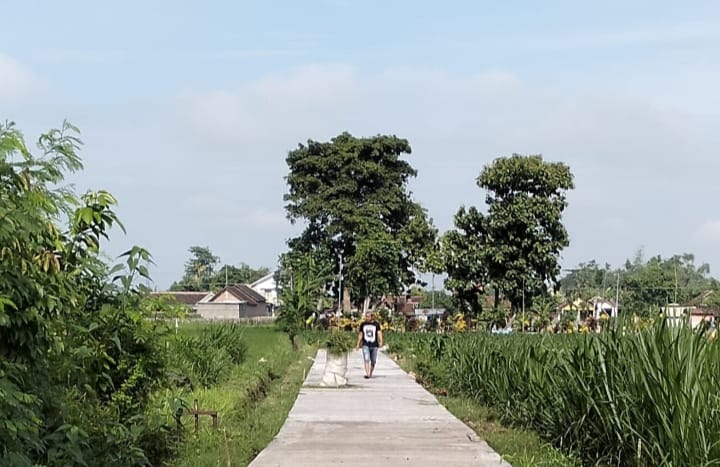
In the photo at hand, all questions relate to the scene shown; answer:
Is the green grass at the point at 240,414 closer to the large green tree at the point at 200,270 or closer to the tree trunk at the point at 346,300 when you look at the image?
the tree trunk at the point at 346,300

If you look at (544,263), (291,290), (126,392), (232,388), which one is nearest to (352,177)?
(291,290)

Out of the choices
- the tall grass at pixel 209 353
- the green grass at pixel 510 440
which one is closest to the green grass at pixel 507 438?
the green grass at pixel 510 440

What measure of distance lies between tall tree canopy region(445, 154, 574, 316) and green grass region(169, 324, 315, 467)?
2375cm

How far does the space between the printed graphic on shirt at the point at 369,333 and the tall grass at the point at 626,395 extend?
977cm

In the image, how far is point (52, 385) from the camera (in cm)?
585

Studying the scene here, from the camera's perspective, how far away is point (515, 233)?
152 feet

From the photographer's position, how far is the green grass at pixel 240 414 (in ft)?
32.8

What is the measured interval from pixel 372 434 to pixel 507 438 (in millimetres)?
1702

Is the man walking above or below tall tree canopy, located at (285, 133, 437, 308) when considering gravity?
below

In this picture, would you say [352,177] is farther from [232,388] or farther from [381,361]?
[232,388]

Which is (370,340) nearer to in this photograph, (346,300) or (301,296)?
(301,296)

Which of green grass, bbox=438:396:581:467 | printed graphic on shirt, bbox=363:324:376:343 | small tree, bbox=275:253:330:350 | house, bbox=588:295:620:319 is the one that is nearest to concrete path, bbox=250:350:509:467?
green grass, bbox=438:396:581:467

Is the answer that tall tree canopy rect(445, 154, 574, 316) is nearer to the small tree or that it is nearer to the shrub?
the small tree

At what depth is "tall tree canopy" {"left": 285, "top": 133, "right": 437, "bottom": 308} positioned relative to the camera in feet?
190
